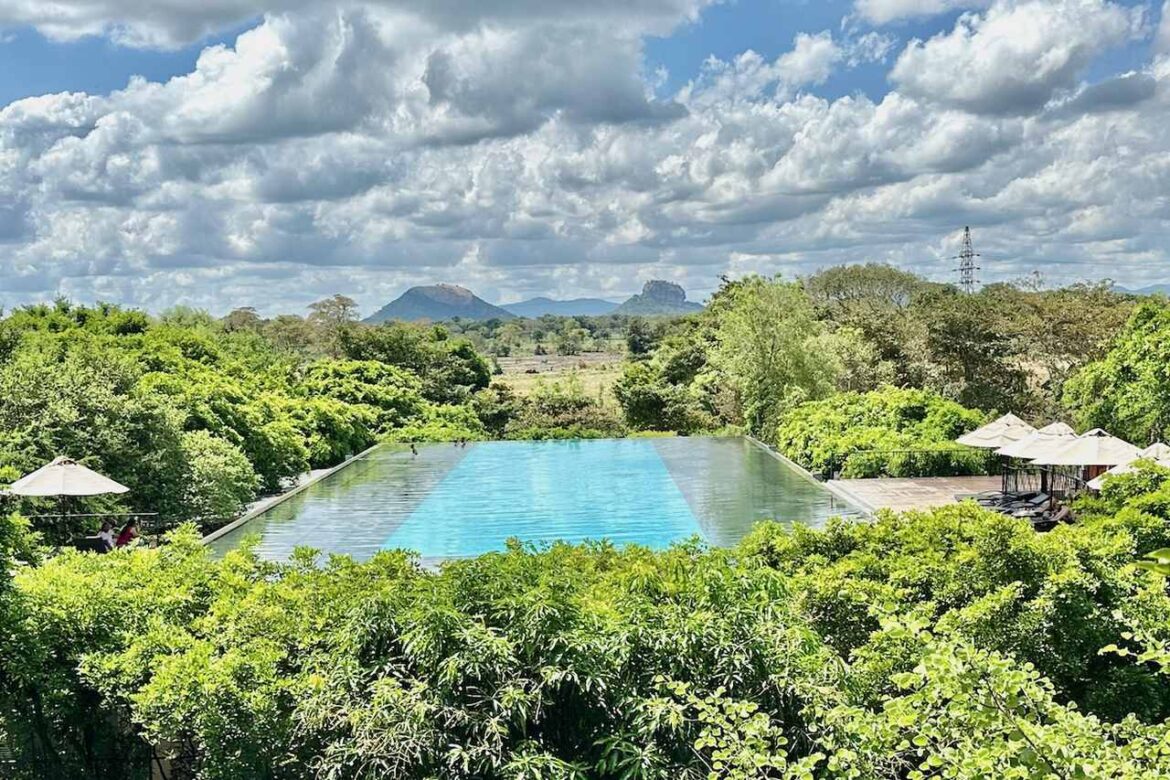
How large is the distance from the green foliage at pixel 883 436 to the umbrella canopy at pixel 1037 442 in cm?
389

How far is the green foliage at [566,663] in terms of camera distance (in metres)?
4.54

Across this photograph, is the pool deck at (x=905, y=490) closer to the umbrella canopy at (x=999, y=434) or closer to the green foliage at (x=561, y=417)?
the umbrella canopy at (x=999, y=434)

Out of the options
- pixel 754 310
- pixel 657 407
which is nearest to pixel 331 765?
pixel 754 310

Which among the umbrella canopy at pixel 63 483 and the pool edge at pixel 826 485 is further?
the pool edge at pixel 826 485

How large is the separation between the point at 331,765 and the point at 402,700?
533 mm

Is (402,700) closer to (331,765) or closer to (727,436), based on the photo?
(331,765)

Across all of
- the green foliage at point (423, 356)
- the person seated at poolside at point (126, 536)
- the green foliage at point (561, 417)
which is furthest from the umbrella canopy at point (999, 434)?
the green foliage at point (423, 356)

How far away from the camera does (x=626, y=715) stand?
16.6 feet

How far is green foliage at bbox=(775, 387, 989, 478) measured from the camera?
19062 mm

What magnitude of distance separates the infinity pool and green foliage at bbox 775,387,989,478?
2.64 ft

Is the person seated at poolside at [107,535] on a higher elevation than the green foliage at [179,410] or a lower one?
lower

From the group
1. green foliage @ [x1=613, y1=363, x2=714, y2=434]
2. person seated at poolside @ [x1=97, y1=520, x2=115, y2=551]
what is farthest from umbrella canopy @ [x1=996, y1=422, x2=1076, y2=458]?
green foliage @ [x1=613, y1=363, x2=714, y2=434]

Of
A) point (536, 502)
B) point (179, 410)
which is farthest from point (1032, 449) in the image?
point (179, 410)

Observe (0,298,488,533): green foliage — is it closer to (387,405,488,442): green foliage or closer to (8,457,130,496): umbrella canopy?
(387,405,488,442): green foliage
